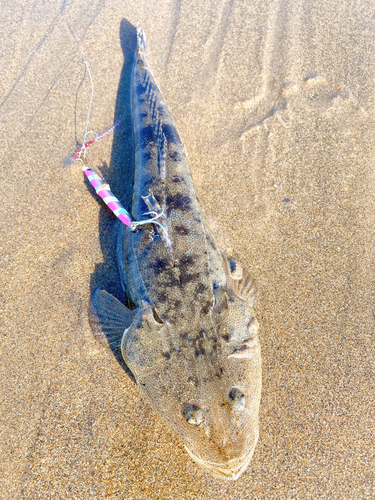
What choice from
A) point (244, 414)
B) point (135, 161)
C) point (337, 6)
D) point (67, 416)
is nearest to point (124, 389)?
point (67, 416)

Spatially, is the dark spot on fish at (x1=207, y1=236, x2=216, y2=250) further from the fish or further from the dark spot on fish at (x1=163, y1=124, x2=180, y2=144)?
the dark spot on fish at (x1=163, y1=124, x2=180, y2=144)

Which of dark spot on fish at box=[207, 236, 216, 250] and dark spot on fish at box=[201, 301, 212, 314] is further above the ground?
dark spot on fish at box=[207, 236, 216, 250]

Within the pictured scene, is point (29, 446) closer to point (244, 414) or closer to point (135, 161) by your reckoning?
point (244, 414)

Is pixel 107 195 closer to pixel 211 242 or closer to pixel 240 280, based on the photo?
pixel 211 242

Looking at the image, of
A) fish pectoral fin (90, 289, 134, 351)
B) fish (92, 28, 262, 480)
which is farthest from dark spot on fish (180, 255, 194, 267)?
fish pectoral fin (90, 289, 134, 351)

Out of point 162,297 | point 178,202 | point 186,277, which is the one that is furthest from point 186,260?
point 178,202

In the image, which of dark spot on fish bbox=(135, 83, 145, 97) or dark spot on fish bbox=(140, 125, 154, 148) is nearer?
dark spot on fish bbox=(140, 125, 154, 148)
